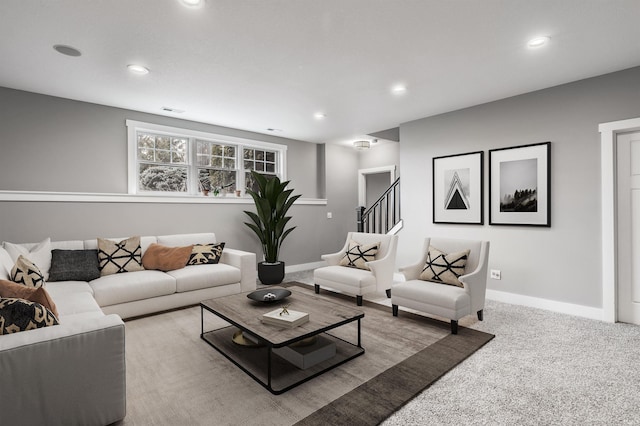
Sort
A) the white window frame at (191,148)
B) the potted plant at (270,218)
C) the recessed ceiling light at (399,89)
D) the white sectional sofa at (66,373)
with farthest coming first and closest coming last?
1. the potted plant at (270,218)
2. the white window frame at (191,148)
3. the recessed ceiling light at (399,89)
4. the white sectional sofa at (66,373)

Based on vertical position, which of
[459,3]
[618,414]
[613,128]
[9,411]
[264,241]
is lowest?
[618,414]

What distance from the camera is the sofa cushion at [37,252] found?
316cm

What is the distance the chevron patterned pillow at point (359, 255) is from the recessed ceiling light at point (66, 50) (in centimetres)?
357

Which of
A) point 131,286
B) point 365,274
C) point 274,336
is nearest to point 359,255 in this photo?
point 365,274

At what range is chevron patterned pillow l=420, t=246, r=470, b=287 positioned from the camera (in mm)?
3367

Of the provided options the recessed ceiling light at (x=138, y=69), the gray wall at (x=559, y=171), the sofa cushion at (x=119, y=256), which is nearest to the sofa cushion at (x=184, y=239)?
the sofa cushion at (x=119, y=256)

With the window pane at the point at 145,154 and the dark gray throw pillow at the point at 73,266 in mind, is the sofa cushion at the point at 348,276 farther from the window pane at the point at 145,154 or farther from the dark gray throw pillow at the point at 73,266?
the window pane at the point at 145,154

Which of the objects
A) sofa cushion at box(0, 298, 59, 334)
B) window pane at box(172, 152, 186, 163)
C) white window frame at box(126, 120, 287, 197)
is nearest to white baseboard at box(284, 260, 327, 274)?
white window frame at box(126, 120, 287, 197)

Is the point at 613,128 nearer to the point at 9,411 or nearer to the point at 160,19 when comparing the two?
the point at 160,19

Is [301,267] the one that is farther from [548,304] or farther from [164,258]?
[548,304]

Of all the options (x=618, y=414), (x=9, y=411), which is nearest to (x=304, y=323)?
(x=9, y=411)

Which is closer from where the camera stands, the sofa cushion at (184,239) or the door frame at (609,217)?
the door frame at (609,217)

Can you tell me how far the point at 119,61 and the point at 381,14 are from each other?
7.86 feet

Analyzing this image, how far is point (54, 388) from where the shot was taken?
1.55 m
